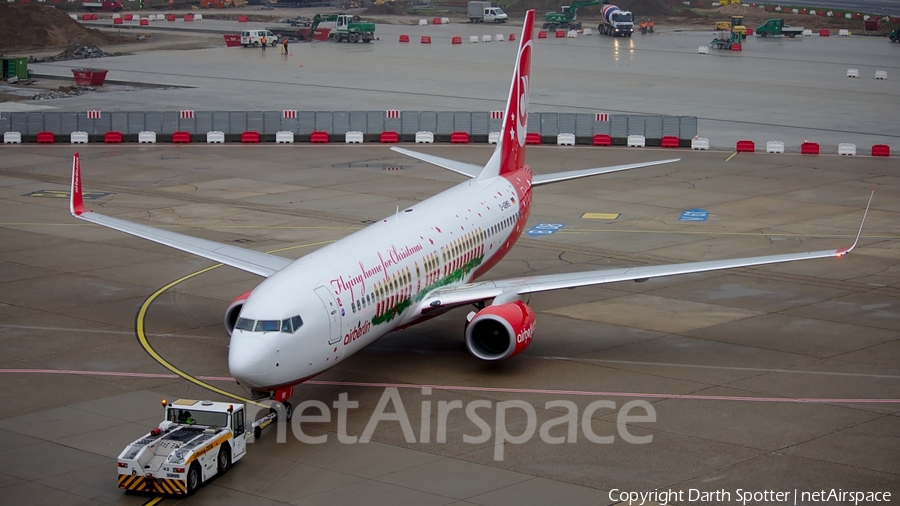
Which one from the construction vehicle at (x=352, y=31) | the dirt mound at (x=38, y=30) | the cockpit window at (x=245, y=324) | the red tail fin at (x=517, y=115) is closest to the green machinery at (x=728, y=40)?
the construction vehicle at (x=352, y=31)

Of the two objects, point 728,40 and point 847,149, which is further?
point 728,40

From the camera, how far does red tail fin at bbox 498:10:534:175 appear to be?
49.6 metres

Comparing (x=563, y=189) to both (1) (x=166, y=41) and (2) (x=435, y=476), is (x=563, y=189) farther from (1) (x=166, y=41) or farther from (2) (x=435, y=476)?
(1) (x=166, y=41)

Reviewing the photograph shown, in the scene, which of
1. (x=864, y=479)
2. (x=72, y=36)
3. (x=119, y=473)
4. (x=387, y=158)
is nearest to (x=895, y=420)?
(x=864, y=479)

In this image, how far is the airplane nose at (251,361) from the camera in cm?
3095

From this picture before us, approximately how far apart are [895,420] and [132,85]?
101 metres

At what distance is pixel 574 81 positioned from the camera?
414ft

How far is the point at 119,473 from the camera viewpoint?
2822 cm

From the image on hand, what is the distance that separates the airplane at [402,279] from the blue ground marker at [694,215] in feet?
47.4

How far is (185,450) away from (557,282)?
16249 millimetres

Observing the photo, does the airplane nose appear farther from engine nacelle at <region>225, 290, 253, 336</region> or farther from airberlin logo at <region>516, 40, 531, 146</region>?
airberlin logo at <region>516, 40, 531, 146</region>

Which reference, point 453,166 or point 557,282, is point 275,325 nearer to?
point 557,282

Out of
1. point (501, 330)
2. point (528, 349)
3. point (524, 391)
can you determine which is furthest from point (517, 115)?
point (524, 391)

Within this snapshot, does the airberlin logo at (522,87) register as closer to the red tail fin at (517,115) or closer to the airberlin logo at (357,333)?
the red tail fin at (517,115)
